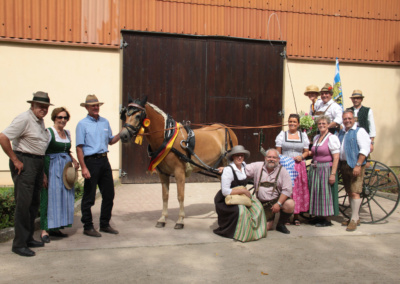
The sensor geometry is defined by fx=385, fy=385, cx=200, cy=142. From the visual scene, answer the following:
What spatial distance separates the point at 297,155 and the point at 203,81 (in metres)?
4.54

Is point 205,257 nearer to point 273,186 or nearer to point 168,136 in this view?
point 273,186

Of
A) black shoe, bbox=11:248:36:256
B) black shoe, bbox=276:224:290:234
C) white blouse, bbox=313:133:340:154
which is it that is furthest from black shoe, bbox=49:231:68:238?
white blouse, bbox=313:133:340:154

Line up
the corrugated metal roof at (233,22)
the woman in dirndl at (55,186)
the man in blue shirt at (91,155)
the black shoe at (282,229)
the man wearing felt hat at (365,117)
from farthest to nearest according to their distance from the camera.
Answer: the corrugated metal roof at (233,22) → the man wearing felt hat at (365,117) → the black shoe at (282,229) → the man in blue shirt at (91,155) → the woman in dirndl at (55,186)

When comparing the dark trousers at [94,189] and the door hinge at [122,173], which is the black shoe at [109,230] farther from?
the door hinge at [122,173]

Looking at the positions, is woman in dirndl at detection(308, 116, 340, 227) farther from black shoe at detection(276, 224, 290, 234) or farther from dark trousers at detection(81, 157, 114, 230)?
dark trousers at detection(81, 157, 114, 230)

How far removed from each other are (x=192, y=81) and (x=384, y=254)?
21.5 feet

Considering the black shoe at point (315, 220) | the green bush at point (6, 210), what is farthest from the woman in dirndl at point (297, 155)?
the green bush at point (6, 210)

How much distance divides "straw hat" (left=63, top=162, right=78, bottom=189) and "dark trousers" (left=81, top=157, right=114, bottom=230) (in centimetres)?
21

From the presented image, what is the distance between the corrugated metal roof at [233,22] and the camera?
9195 mm

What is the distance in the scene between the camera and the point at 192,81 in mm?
10117

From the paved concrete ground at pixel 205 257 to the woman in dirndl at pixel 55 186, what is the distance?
11.5 inches

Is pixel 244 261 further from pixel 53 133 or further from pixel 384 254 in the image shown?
pixel 53 133

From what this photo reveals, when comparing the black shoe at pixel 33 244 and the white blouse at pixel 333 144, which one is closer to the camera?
the black shoe at pixel 33 244

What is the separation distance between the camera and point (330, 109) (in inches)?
267
